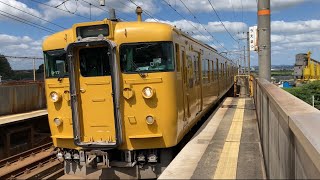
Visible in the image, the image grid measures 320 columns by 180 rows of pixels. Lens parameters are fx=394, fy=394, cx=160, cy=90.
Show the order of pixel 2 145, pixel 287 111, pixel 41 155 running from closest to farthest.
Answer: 1. pixel 287 111
2. pixel 41 155
3. pixel 2 145

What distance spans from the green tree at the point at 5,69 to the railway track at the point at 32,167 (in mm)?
5599

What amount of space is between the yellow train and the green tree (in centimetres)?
954

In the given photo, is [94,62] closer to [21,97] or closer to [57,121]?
[57,121]

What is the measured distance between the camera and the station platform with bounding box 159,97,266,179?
5836mm

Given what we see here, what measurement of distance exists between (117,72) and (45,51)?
1.73 metres

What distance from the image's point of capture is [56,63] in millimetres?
7625

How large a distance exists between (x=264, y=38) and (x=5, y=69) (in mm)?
10865

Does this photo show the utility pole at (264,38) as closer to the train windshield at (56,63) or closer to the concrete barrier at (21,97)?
the train windshield at (56,63)

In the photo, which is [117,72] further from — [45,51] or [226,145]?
[226,145]

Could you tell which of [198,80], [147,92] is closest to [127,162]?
[147,92]

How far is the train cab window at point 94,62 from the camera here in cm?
724

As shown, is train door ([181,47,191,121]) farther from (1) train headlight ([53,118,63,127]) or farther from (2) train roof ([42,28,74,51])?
(1) train headlight ([53,118,63,127])

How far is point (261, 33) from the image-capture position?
40.5 feet

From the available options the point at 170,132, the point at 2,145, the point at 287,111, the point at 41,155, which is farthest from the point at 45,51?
the point at 2,145
